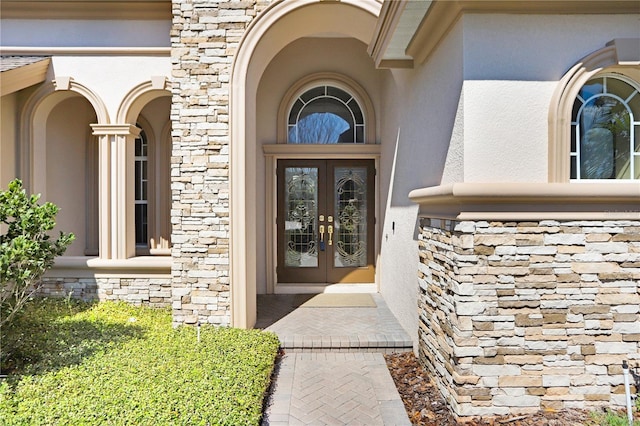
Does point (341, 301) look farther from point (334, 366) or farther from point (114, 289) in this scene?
point (114, 289)

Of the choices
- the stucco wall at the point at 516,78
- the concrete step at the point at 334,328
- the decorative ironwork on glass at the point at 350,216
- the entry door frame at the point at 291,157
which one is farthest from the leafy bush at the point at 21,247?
the decorative ironwork on glass at the point at 350,216

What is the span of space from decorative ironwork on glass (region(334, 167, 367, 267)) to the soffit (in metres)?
4.52

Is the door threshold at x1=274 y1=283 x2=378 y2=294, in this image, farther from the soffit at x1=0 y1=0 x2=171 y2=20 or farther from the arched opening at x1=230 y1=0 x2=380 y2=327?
the soffit at x1=0 y1=0 x2=171 y2=20

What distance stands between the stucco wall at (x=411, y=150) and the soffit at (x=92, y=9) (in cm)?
447

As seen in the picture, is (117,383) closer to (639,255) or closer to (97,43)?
(639,255)

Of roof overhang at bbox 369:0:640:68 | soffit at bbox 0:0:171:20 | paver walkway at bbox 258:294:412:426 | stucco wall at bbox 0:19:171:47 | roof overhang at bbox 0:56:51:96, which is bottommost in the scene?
paver walkway at bbox 258:294:412:426

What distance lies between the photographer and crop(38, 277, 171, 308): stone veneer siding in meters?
6.53

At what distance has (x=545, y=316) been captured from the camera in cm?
334

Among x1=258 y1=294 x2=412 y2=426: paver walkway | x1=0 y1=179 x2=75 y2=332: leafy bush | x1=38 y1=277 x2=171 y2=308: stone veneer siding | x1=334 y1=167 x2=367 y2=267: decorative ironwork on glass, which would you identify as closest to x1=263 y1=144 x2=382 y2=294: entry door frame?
x1=334 y1=167 x2=367 y2=267: decorative ironwork on glass

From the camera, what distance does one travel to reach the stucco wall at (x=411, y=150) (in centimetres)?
364

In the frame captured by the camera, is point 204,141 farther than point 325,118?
No

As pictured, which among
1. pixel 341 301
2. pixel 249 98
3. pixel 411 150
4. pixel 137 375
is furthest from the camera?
pixel 341 301

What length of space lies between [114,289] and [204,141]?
3.43 m

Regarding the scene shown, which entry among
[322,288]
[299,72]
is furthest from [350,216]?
[299,72]
